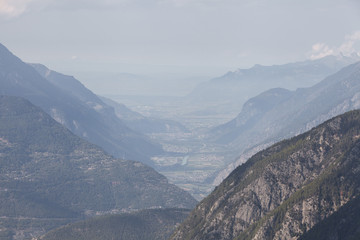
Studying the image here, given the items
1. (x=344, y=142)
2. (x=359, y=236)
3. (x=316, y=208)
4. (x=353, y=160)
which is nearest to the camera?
(x=359, y=236)

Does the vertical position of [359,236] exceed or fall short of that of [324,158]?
it falls short

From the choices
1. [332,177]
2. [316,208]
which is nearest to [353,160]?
[332,177]

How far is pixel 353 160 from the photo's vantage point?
605 feet

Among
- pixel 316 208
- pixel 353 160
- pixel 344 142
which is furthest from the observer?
pixel 344 142

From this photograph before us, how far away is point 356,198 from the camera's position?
166250 mm

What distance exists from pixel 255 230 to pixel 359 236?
4210 cm

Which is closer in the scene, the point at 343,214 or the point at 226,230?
the point at 343,214

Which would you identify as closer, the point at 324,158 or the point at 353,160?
the point at 353,160

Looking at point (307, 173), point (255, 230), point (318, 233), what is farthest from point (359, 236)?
point (307, 173)

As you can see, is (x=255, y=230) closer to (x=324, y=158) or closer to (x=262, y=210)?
(x=262, y=210)

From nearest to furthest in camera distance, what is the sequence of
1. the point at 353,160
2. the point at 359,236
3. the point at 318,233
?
1. the point at 359,236
2. the point at 318,233
3. the point at 353,160

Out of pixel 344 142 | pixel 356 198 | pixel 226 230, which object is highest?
pixel 344 142

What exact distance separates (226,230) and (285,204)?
2580 cm

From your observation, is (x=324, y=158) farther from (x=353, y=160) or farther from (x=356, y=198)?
(x=356, y=198)
